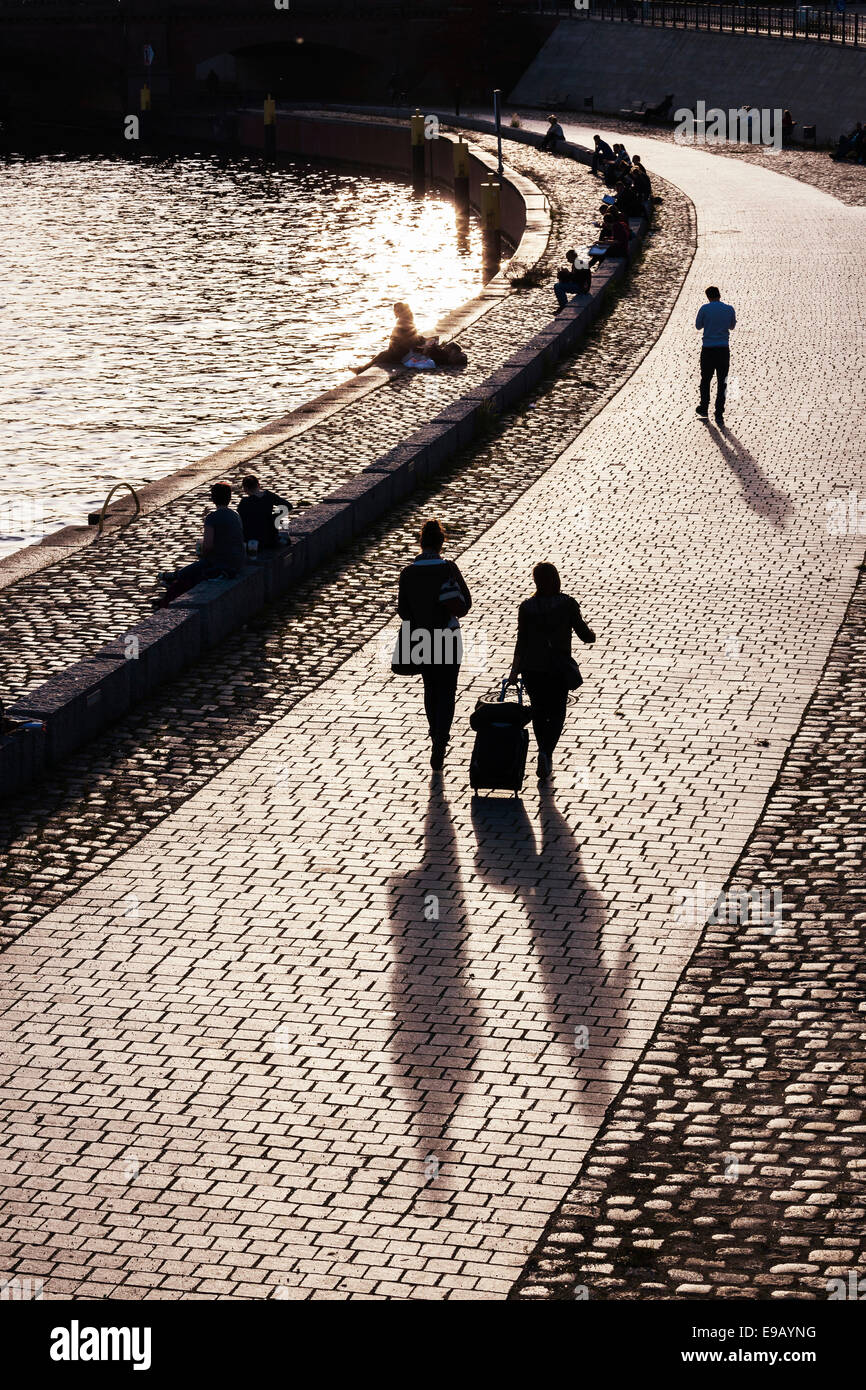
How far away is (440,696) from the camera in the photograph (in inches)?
463

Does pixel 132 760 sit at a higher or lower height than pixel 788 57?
lower

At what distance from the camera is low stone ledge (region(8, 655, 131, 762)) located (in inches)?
477

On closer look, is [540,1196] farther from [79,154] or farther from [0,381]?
[79,154]

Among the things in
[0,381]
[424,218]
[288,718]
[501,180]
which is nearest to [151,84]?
[424,218]

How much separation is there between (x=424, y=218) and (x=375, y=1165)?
4436 centimetres

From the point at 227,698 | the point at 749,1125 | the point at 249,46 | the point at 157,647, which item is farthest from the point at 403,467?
the point at 249,46

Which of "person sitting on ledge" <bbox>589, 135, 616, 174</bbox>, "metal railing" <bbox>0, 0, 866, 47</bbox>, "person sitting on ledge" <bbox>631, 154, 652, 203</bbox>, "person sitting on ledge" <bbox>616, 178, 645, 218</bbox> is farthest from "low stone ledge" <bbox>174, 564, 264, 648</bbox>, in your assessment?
"metal railing" <bbox>0, 0, 866, 47</bbox>

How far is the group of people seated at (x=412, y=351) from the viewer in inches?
977

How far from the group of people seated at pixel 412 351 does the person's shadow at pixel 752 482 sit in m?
4.95

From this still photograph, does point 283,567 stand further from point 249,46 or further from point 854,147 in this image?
point 249,46

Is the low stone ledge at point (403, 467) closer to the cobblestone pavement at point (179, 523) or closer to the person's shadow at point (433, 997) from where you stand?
the cobblestone pavement at point (179, 523)

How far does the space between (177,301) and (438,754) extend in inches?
1077

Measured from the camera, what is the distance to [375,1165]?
7812 millimetres

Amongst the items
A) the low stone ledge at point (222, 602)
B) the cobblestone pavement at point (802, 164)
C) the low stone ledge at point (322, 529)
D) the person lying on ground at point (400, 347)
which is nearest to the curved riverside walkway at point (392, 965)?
the low stone ledge at point (222, 602)
